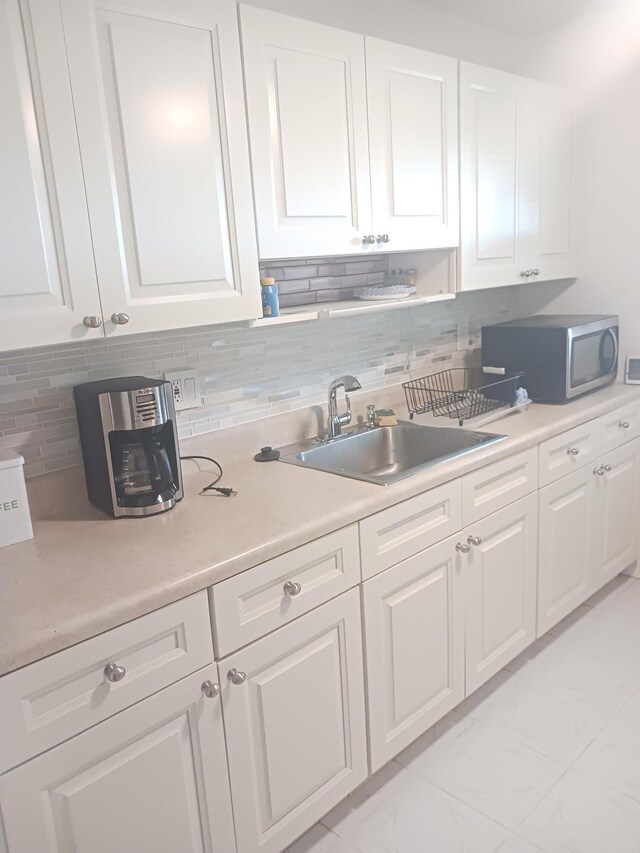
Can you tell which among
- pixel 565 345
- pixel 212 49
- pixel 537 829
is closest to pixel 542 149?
pixel 565 345

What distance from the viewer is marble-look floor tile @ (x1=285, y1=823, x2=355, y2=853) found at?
68.9 inches

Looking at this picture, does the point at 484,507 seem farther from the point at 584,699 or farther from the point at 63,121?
the point at 63,121

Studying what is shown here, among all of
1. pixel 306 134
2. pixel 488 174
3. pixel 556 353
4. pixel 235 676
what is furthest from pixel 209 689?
pixel 488 174

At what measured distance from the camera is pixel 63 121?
139 cm

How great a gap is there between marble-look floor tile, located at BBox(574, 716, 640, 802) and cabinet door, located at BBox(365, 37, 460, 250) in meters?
1.66

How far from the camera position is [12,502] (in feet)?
4.92

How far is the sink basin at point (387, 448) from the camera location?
2197 mm

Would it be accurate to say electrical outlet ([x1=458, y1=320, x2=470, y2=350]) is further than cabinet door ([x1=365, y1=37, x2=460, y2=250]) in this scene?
Yes

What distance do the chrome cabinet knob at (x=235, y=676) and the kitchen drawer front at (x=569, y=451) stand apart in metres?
1.32

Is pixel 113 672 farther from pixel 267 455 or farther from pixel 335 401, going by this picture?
pixel 335 401

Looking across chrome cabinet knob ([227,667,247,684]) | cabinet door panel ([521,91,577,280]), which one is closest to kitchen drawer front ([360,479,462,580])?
chrome cabinet knob ([227,667,247,684])

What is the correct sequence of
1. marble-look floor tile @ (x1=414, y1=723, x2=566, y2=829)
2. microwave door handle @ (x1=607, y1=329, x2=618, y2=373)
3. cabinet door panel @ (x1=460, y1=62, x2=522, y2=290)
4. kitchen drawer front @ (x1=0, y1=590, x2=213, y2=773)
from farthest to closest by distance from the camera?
microwave door handle @ (x1=607, y1=329, x2=618, y2=373) → cabinet door panel @ (x1=460, y1=62, x2=522, y2=290) → marble-look floor tile @ (x1=414, y1=723, x2=566, y2=829) → kitchen drawer front @ (x1=0, y1=590, x2=213, y2=773)

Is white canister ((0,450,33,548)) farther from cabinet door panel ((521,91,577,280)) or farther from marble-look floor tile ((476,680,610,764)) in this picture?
cabinet door panel ((521,91,577,280))

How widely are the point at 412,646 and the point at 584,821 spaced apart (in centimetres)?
63
